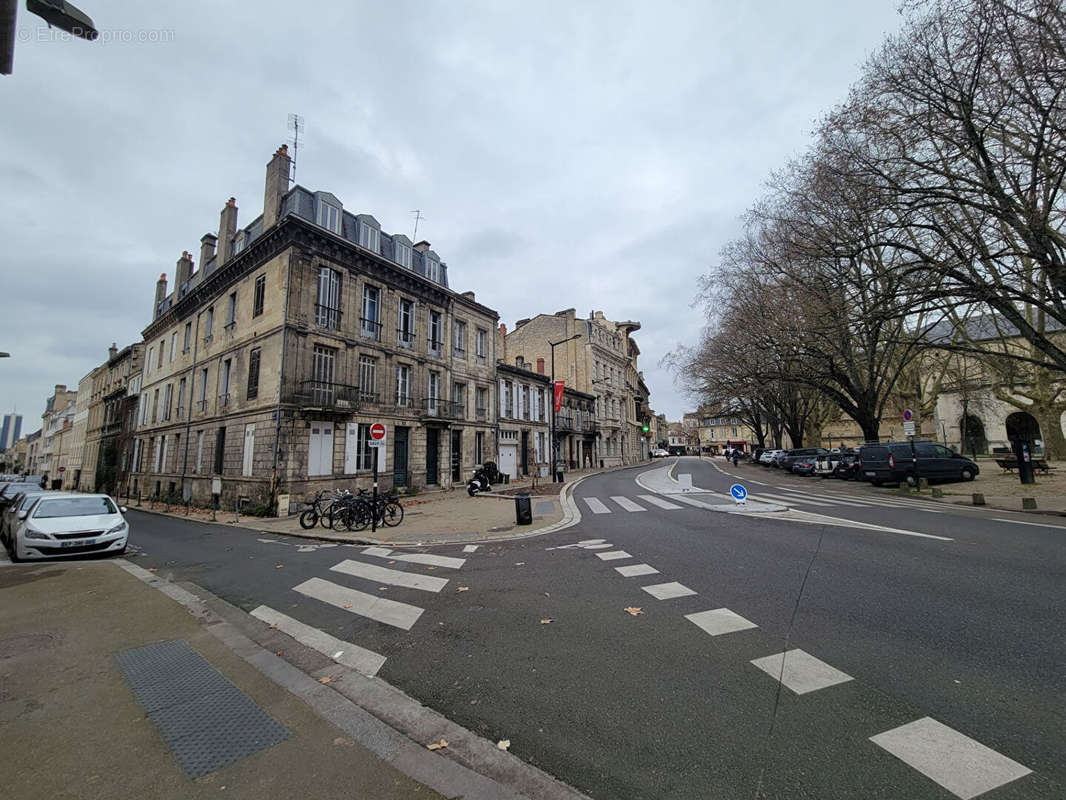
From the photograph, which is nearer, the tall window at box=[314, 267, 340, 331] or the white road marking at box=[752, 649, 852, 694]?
the white road marking at box=[752, 649, 852, 694]

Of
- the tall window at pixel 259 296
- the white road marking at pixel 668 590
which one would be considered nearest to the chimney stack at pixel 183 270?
the tall window at pixel 259 296

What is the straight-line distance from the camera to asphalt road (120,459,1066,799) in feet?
7.72

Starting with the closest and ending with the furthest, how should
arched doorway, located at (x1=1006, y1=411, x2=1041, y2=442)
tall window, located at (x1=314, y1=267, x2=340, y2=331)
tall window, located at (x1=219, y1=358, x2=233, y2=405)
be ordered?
tall window, located at (x1=314, y1=267, x2=340, y2=331) < tall window, located at (x1=219, y1=358, x2=233, y2=405) < arched doorway, located at (x1=1006, y1=411, x2=1041, y2=442)

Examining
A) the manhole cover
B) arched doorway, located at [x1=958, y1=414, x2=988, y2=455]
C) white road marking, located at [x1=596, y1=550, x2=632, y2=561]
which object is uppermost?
arched doorway, located at [x1=958, y1=414, x2=988, y2=455]

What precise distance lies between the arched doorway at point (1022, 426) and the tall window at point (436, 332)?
169ft

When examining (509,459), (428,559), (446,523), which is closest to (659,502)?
(446,523)

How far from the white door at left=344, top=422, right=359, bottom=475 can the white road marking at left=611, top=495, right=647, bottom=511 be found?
10811mm

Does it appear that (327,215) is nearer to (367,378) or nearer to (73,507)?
(367,378)

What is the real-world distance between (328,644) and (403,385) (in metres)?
18.4

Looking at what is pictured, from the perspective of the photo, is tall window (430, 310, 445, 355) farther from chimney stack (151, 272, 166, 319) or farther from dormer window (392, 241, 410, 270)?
chimney stack (151, 272, 166, 319)

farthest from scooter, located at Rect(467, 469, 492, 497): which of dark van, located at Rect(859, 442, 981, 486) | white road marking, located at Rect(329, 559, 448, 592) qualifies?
dark van, located at Rect(859, 442, 981, 486)

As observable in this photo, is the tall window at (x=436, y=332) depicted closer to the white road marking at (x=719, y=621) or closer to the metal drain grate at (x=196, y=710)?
the metal drain grate at (x=196, y=710)

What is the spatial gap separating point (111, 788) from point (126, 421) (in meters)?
41.4

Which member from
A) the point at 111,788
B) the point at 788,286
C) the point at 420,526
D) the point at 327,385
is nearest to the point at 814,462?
the point at 788,286
